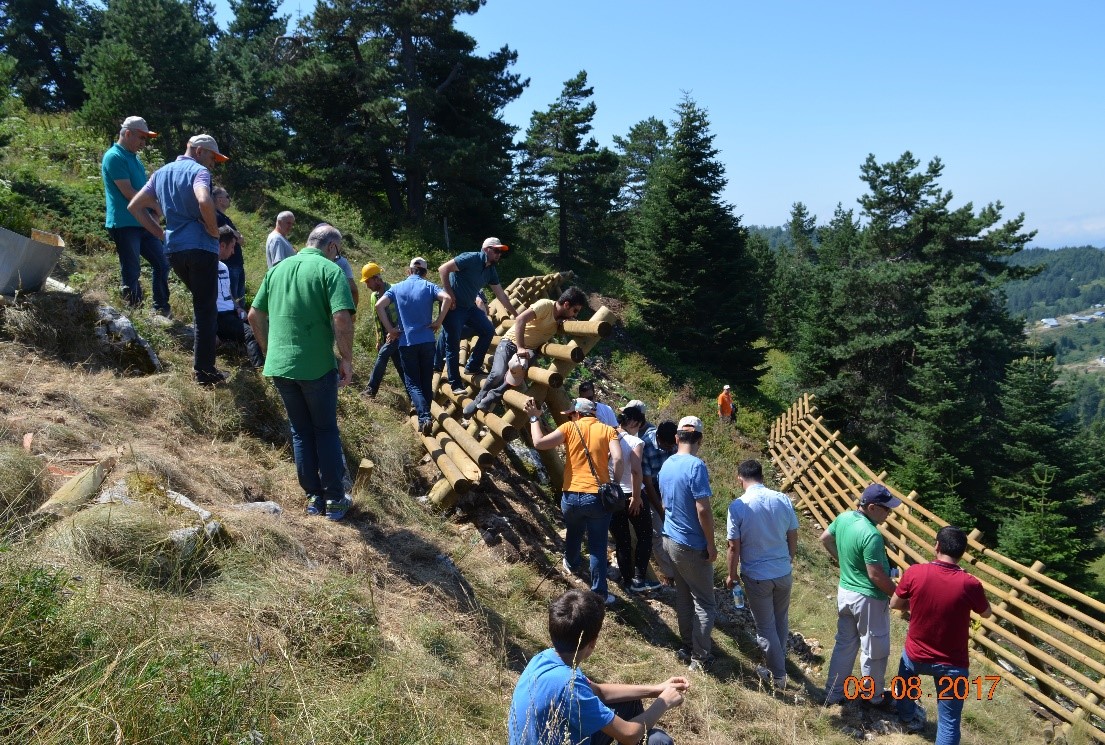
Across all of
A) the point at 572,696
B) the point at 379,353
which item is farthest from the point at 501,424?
the point at 572,696

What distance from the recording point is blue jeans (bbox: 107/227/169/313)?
627 cm

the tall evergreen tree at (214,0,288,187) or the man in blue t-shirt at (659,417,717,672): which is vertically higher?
the tall evergreen tree at (214,0,288,187)

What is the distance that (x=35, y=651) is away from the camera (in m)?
2.33

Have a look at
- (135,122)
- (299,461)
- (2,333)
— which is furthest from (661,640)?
(135,122)

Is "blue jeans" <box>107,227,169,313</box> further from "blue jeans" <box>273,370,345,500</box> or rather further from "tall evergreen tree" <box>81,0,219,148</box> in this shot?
"tall evergreen tree" <box>81,0,219,148</box>

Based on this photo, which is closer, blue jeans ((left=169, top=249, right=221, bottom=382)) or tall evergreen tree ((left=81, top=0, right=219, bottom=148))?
blue jeans ((left=169, top=249, right=221, bottom=382))

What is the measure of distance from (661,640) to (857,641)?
4.65 feet

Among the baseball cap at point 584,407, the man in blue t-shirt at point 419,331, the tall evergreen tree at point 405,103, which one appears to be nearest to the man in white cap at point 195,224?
the man in blue t-shirt at point 419,331

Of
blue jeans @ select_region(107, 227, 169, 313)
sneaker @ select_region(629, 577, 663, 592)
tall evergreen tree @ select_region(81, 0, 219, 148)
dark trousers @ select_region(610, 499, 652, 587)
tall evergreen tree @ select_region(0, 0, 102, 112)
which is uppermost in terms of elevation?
tall evergreen tree @ select_region(0, 0, 102, 112)

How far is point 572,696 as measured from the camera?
2.49 m

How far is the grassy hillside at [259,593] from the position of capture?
2.40 metres

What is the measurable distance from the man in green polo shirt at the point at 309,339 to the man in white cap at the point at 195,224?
1284 millimetres

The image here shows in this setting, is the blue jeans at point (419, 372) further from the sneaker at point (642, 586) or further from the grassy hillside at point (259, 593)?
the sneaker at point (642, 586)

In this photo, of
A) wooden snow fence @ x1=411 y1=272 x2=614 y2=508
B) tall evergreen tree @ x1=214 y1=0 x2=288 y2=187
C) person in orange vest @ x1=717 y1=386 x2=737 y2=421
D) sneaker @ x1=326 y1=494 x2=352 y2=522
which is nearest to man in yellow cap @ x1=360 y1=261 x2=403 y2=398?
wooden snow fence @ x1=411 y1=272 x2=614 y2=508
